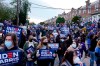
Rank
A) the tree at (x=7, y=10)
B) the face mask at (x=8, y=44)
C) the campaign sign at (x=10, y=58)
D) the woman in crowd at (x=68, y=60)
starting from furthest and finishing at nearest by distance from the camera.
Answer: the tree at (x=7, y=10), the campaign sign at (x=10, y=58), the woman in crowd at (x=68, y=60), the face mask at (x=8, y=44)

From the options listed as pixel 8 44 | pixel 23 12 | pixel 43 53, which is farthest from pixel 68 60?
pixel 23 12

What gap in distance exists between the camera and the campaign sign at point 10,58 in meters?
6.98

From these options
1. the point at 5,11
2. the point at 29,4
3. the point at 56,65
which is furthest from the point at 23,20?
the point at 56,65

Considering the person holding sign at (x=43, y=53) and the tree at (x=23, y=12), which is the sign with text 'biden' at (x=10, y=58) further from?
the tree at (x=23, y=12)

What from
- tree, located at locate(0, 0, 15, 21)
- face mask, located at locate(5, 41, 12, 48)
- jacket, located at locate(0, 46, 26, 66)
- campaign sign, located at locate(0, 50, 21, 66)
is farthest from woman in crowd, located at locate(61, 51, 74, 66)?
tree, located at locate(0, 0, 15, 21)

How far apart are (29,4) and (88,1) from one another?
34621mm

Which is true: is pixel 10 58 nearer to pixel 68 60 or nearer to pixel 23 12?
pixel 68 60

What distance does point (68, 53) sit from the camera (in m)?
6.91

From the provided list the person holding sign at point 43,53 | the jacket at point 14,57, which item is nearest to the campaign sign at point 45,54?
the person holding sign at point 43,53

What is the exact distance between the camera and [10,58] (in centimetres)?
706

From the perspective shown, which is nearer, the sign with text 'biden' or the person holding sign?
the sign with text 'biden'

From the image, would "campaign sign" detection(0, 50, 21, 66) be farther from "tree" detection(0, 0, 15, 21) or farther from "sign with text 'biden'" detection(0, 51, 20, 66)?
"tree" detection(0, 0, 15, 21)

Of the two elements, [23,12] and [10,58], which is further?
[23,12]

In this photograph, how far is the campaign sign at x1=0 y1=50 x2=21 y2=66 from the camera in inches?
275
